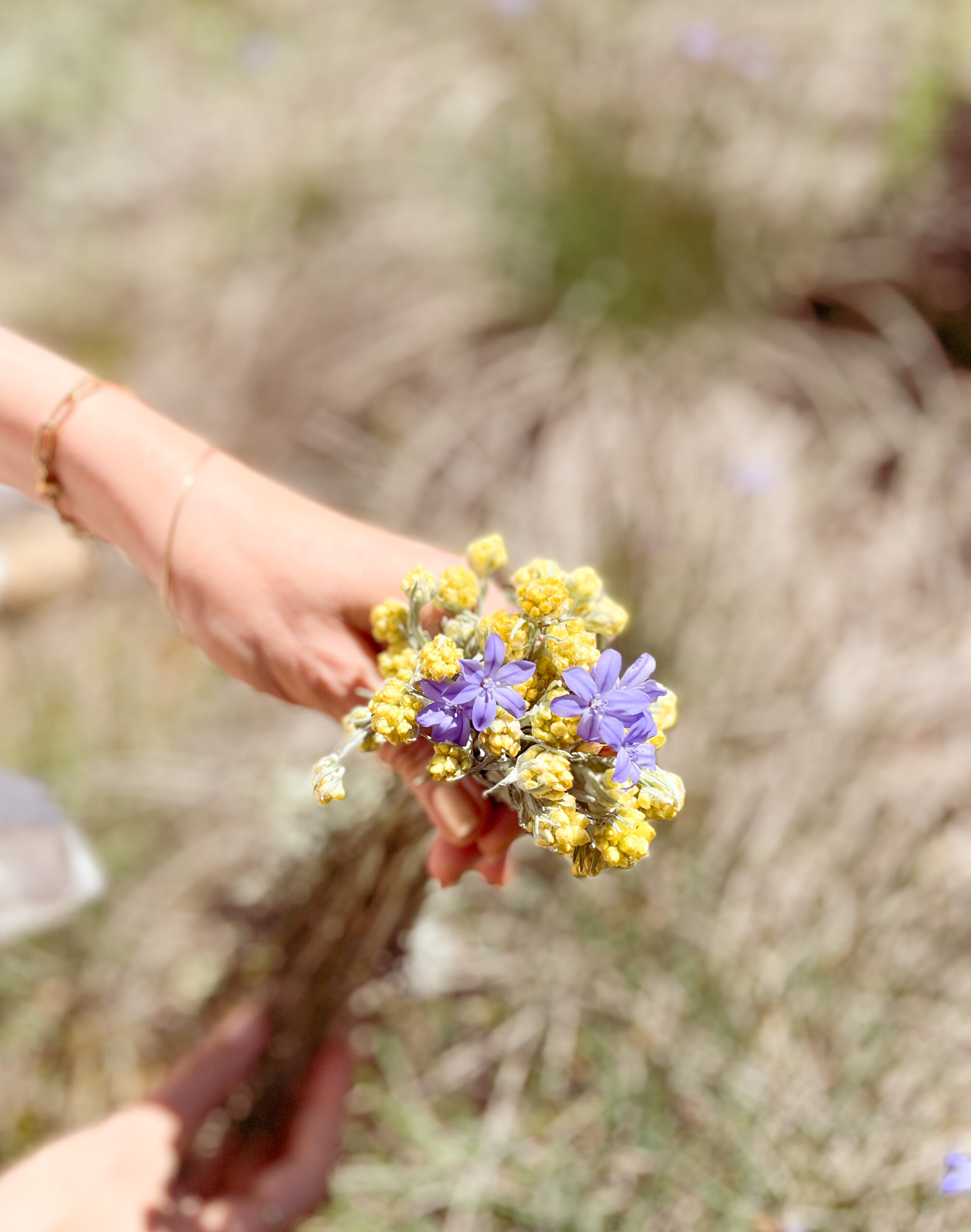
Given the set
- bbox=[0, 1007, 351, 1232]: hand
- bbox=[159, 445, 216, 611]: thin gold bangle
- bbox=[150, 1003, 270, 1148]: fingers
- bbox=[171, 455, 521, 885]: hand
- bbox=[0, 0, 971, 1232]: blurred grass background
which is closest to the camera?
bbox=[171, 455, 521, 885]: hand

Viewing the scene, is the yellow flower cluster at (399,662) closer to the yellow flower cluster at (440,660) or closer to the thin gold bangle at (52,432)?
the yellow flower cluster at (440,660)

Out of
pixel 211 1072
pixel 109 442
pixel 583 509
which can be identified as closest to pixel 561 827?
pixel 109 442

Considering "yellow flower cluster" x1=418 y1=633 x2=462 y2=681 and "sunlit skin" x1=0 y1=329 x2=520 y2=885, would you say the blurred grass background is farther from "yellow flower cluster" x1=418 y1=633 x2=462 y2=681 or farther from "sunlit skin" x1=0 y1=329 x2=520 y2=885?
"yellow flower cluster" x1=418 y1=633 x2=462 y2=681

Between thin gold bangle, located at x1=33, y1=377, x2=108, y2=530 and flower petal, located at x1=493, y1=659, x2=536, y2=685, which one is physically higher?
flower petal, located at x1=493, y1=659, x2=536, y2=685

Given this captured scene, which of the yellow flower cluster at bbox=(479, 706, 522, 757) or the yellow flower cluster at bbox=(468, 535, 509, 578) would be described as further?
the yellow flower cluster at bbox=(468, 535, 509, 578)

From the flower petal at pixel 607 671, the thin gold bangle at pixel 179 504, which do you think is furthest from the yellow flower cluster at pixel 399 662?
the thin gold bangle at pixel 179 504

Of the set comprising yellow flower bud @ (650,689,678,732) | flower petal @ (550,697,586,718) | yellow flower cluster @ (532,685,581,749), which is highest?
flower petal @ (550,697,586,718)

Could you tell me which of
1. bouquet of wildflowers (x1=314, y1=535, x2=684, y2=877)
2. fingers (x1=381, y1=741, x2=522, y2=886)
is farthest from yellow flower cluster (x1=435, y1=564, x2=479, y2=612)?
fingers (x1=381, y1=741, x2=522, y2=886)
